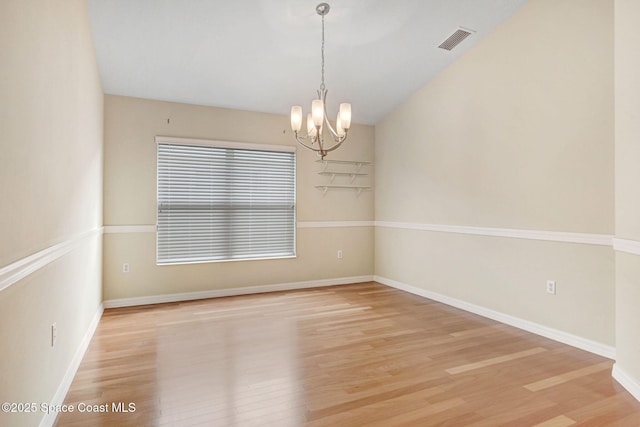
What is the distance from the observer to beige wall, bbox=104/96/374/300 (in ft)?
13.5

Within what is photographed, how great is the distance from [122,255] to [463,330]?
368 centimetres

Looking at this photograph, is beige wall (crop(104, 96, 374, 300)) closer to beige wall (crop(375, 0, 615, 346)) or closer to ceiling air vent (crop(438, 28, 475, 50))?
beige wall (crop(375, 0, 615, 346))

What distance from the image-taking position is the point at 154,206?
429 centimetres

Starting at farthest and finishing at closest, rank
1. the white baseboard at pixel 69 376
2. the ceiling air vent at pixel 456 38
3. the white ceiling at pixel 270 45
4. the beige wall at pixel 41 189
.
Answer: the ceiling air vent at pixel 456 38, the white ceiling at pixel 270 45, the white baseboard at pixel 69 376, the beige wall at pixel 41 189

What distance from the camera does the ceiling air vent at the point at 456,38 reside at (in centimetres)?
361

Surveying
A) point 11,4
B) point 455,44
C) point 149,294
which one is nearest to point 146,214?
point 149,294

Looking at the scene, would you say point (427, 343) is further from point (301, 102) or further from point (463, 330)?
point (301, 102)

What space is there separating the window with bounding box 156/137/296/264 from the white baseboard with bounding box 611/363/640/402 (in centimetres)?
358

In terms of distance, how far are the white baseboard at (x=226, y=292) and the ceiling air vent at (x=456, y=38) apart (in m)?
3.26

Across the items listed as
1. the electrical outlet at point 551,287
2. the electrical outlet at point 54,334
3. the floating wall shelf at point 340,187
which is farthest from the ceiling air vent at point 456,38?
the electrical outlet at point 54,334

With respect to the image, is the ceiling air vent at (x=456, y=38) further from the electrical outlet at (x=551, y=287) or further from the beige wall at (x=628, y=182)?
the electrical outlet at (x=551, y=287)

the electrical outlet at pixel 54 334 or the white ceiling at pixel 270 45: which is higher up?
the white ceiling at pixel 270 45

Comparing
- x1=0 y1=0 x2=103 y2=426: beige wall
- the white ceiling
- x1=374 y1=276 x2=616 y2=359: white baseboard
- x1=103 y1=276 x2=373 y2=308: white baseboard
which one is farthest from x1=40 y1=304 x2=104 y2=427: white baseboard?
x1=374 y1=276 x2=616 y2=359: white baseboard

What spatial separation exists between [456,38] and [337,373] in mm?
3342
